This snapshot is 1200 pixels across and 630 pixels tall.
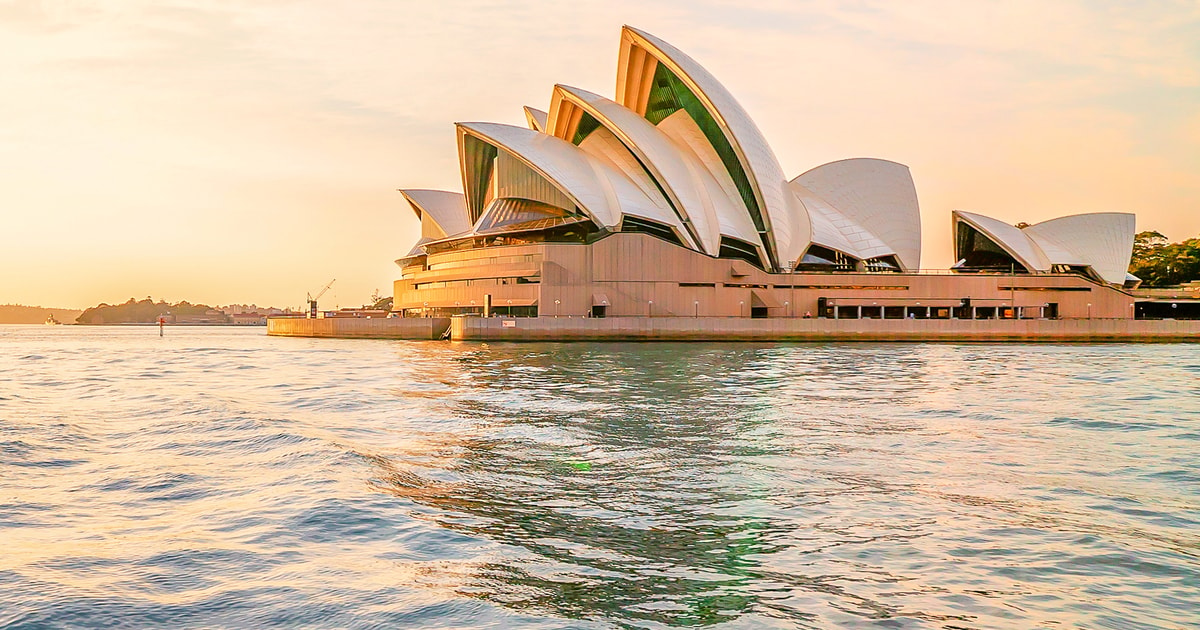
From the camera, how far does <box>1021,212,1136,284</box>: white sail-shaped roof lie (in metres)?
62.3

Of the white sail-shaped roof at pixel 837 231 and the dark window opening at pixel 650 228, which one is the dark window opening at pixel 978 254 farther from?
the dark window opening at pixel 650 228

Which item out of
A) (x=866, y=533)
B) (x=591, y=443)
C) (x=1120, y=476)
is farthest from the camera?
(x=591, y=443)

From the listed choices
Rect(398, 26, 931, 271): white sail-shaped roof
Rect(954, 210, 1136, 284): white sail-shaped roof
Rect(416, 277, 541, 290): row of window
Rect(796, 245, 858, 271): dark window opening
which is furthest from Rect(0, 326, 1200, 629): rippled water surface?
Rect(954, 210, 1136, 284): white sail-shaped roof

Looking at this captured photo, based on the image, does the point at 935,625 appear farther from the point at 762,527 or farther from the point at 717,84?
the point at 717,84

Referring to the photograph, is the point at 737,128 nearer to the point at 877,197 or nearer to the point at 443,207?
the point at 877,197

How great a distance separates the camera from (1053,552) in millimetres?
5297

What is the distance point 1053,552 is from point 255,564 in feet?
17.3

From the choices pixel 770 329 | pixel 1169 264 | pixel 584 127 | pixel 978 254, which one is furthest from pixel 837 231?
pixel 1169 264

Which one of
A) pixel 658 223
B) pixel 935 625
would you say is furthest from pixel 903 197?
pixel 935 625

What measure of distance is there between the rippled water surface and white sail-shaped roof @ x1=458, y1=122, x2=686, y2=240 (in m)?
39.1

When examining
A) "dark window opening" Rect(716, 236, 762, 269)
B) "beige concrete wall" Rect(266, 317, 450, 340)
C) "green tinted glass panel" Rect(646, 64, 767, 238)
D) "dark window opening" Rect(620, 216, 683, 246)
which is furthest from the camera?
"dark window opening" Rect(716, 236, 762, 269)

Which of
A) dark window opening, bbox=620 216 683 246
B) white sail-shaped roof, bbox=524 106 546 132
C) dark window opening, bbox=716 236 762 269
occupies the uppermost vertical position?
white sail-shaped roof, bbox=524 106 546 132

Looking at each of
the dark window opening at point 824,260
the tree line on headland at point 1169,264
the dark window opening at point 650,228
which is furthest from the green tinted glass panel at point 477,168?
the tree line on headland at point 1169,264

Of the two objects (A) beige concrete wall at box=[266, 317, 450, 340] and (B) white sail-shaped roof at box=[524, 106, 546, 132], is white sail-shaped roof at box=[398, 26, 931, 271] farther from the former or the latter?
(A) beige concrete wall at box=[266, 317, 450, 340]
